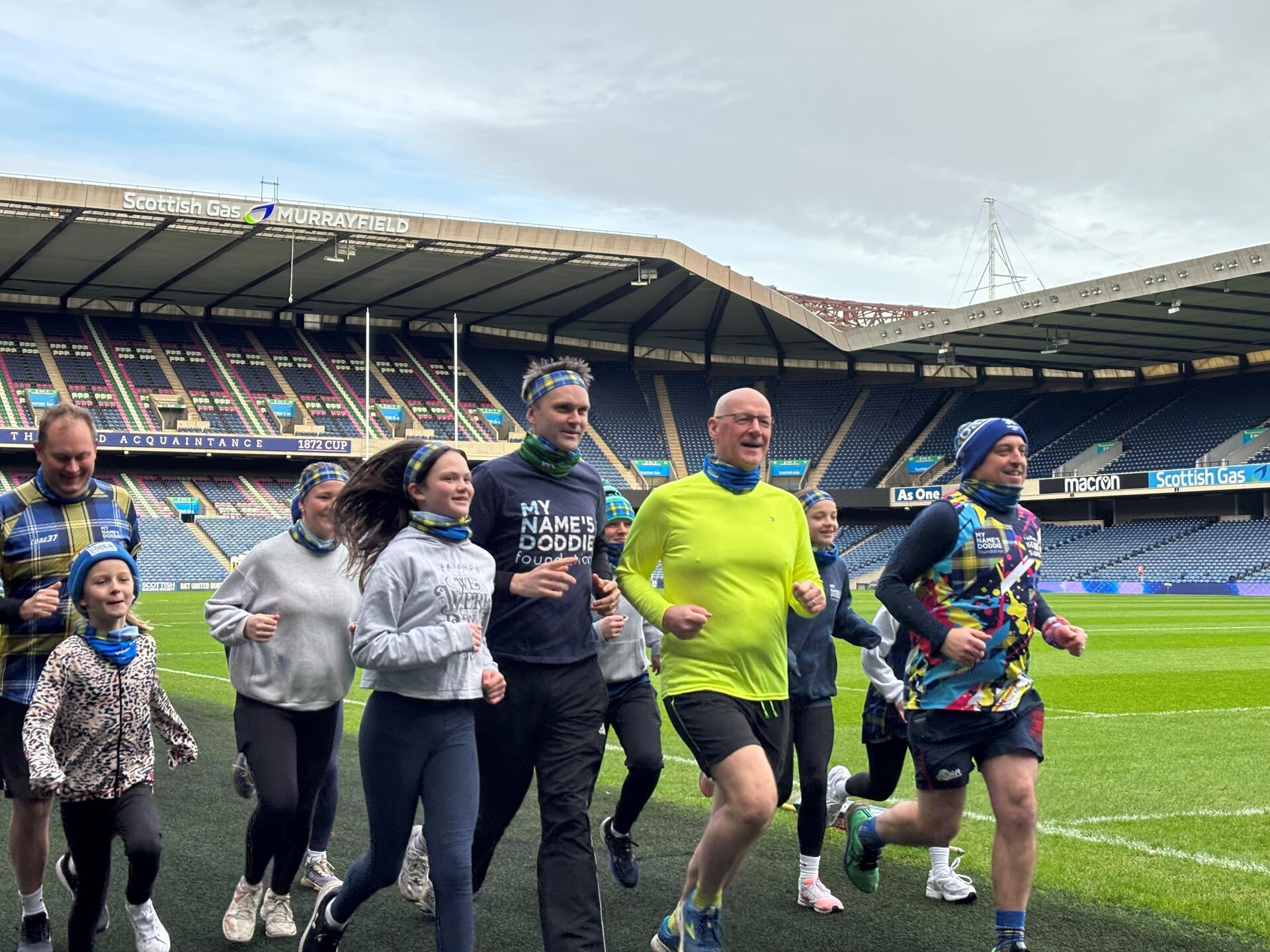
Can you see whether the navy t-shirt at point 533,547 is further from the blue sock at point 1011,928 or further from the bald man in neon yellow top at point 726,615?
the blue sock at point 1011,928

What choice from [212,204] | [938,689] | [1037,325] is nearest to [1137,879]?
[938,689]

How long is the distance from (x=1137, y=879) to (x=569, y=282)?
4446cm

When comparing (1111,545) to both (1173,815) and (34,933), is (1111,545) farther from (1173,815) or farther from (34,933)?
(34,933)

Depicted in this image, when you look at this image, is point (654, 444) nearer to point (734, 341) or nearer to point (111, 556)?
point (734, 341)

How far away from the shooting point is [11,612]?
204 inches

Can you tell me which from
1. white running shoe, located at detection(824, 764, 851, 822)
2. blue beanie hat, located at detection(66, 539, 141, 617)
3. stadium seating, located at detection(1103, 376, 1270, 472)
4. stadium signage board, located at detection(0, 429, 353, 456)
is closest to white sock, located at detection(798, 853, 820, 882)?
white running shoe, located at detection(824, 764, 851, 822)

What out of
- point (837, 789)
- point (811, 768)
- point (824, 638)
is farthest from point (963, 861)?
point (824, 638)

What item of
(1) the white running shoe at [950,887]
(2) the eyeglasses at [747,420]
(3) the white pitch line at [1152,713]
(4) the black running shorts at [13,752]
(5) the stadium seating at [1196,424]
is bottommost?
(3) the white pitch line at [1152,713]

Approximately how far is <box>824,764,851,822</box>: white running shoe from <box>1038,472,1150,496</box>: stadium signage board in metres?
46.5

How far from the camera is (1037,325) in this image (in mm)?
46406

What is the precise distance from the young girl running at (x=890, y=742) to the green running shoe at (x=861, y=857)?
36cm

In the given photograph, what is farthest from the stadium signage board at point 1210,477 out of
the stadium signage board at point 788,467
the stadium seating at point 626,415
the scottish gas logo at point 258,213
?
the scottish gas logo at point 258,213

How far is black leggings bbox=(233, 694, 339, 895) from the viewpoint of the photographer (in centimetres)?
515

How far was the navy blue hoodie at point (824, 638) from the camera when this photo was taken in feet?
19.8
